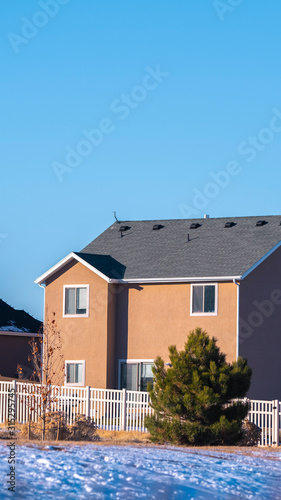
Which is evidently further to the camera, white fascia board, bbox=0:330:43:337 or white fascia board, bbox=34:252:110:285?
white fascia board, bbox=0:330:43:337

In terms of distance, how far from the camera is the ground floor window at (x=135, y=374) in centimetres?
3250

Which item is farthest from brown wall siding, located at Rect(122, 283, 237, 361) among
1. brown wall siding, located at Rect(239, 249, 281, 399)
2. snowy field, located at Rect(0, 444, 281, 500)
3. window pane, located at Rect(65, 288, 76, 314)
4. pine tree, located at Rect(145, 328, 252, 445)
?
snowy field, located at Rect(0, 444, 281, 500)

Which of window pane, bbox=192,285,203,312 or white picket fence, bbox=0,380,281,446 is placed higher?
window pane, bbox=192,285,203,312

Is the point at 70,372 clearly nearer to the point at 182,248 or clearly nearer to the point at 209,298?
the point at 209,298

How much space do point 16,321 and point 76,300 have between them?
829 centimetres

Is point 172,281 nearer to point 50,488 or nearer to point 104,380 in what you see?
point 104,380

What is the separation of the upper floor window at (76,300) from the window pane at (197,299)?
4456 millimetres

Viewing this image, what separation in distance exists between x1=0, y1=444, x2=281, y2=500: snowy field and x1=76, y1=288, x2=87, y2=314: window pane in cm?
1855

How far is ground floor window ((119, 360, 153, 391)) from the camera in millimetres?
32500

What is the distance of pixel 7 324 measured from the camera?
1565 inches

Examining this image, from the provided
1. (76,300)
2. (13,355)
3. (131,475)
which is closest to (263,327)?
(76,300)

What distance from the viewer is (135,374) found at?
32.8m

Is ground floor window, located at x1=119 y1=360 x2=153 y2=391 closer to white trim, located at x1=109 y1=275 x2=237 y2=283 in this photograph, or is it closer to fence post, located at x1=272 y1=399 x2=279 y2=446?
white trim, located at x1=109 y1=275 x2=237 y2=283

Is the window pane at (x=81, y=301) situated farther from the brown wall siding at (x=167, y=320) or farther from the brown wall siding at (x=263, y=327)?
the brown wall siding at (x=263, y=327)
